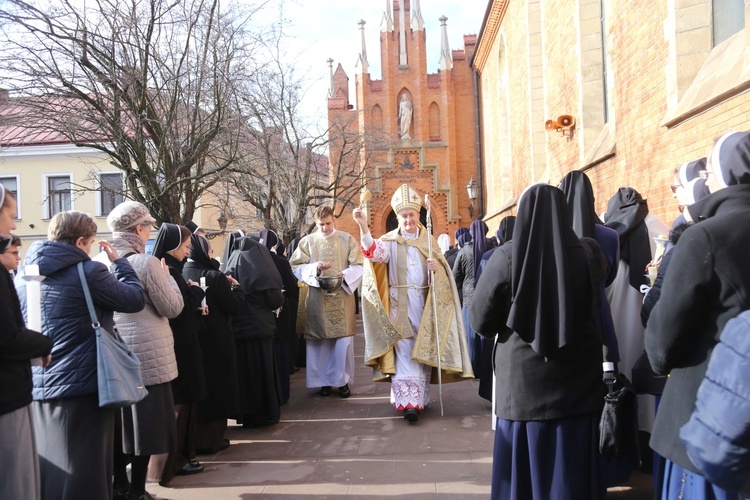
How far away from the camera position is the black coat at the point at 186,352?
4781 millimetres

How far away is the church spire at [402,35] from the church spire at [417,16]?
414 mm

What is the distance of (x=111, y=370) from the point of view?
342cm

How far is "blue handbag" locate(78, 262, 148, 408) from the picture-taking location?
11.1ft

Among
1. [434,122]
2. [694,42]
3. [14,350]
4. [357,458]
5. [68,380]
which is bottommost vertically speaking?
[357,458]

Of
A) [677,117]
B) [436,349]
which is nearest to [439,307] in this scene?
[436,349]

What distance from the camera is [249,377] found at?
621cm

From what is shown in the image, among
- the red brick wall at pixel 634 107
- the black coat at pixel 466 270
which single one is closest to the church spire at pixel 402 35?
the red brick wall at pixel 634 107

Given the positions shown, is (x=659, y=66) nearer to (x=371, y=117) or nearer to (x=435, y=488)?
(x=435, y=488)

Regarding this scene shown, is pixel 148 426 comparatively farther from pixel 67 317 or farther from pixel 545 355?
pixel 545 355

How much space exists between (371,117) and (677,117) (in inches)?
852

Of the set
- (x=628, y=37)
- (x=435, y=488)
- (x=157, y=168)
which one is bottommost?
(x=435, y=488)

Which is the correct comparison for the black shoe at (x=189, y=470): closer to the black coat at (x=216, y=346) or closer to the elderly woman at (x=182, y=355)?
the elderly woman at (x=182, y=355)

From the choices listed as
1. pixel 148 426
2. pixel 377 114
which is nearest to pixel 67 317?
pixel 148 426

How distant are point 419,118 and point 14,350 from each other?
25.4 meters
